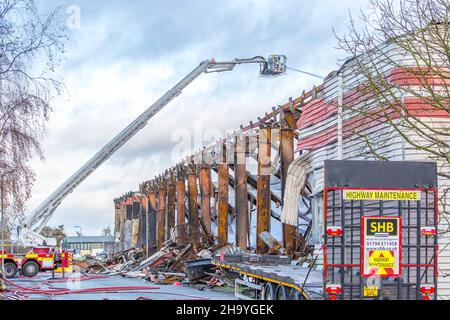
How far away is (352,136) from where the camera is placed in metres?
22.0

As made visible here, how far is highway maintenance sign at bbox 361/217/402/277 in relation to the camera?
13.4m

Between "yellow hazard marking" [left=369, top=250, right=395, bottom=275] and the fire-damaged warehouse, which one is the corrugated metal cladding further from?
"yellow hazard marking" [left=369, top=250, right=395, bottom=275]

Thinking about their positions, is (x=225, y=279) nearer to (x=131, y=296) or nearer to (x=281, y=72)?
(x=131, y=296)

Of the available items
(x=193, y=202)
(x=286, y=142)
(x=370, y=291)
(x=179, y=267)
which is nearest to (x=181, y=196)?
(x=193, y=202)

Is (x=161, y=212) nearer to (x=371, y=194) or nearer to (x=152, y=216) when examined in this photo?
(x=152, y=216)

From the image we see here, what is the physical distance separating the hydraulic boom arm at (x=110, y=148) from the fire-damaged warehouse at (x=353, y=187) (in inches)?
211

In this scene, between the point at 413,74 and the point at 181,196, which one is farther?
the point at 181,196

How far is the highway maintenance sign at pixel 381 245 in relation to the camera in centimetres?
1336

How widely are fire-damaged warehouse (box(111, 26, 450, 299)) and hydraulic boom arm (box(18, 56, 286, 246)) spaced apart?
536 cm

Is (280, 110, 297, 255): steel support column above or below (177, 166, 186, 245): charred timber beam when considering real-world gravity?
above

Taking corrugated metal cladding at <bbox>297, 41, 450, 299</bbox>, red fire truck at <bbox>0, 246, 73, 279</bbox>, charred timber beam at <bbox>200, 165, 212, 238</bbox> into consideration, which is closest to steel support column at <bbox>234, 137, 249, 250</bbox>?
charred timber beam at <bbox>200, 165, 212, 238</bbox>

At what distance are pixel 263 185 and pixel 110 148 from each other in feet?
48.7

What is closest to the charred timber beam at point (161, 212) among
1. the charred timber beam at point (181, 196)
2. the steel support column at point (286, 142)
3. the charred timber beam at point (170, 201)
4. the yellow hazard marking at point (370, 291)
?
the charred timber beam at point (170, 201)
